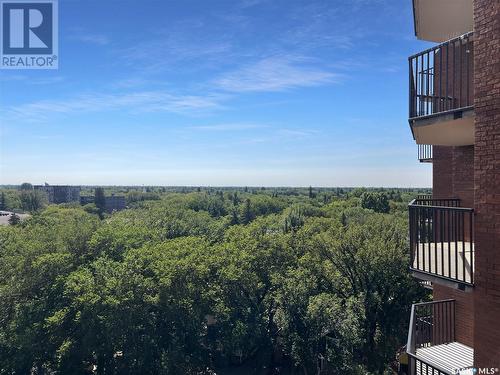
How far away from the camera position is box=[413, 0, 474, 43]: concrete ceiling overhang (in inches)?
240

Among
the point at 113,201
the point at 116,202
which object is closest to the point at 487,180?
the point at 113,201

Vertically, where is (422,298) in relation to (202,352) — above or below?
above

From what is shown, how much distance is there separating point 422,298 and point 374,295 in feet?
9.72

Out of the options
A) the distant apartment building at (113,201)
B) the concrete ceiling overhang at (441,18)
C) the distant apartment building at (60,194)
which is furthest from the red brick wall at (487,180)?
the distant apartment building at (60,194)

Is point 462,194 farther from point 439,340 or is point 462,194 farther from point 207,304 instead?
point 207,304

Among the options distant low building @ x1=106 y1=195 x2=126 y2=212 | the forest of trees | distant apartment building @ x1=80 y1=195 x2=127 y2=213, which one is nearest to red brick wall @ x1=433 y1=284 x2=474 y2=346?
the forest of trees

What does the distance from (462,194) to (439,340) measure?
2753 mm

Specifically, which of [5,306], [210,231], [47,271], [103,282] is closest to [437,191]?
[103,282]

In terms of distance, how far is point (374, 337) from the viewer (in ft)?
59.7

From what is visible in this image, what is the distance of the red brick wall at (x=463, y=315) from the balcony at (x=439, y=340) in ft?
0.23

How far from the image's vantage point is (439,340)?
6566 millimetres

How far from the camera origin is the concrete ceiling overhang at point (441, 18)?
6105mm

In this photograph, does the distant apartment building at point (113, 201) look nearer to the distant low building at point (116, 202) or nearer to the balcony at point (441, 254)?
the distant low building at point (116, 202)

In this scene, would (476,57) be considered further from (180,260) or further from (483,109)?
(180,260)
